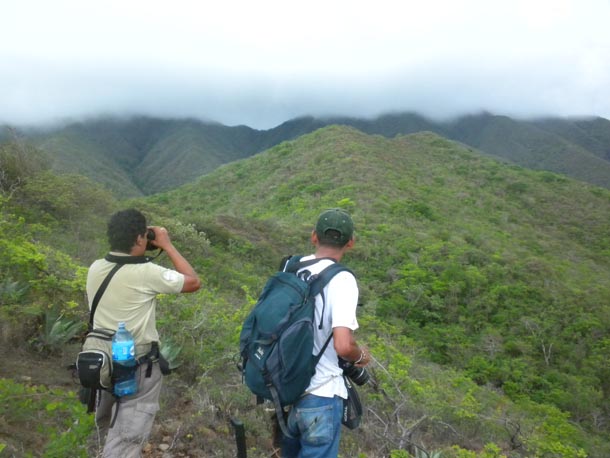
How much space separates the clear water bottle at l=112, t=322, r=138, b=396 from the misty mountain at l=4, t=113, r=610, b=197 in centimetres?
5410

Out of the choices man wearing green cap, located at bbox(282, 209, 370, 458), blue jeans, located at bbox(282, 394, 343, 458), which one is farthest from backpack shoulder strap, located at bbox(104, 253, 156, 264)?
blue jeans, located at bbox(282, 394, 343, 458)

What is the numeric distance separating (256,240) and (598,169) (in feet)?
172

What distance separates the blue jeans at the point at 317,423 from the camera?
192 cm

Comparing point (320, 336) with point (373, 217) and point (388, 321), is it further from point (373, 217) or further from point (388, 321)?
point (373, 217)

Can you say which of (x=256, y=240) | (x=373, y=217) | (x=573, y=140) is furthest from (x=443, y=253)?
(x=573, y=140)

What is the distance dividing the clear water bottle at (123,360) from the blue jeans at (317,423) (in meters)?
0.80

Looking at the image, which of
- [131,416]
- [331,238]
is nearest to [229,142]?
[131,416]

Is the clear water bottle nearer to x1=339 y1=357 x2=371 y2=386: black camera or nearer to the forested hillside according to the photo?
the forested hillside

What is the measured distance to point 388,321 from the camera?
10734mm

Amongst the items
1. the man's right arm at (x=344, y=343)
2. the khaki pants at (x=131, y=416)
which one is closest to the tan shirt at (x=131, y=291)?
the khaki pants at (x=131, y=416)

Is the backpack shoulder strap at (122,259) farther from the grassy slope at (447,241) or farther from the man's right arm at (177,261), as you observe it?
the grassy slope at (447,241)

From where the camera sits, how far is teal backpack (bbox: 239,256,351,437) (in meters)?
1.84

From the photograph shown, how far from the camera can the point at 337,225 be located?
2.02 metres

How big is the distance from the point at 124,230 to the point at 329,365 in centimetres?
117
